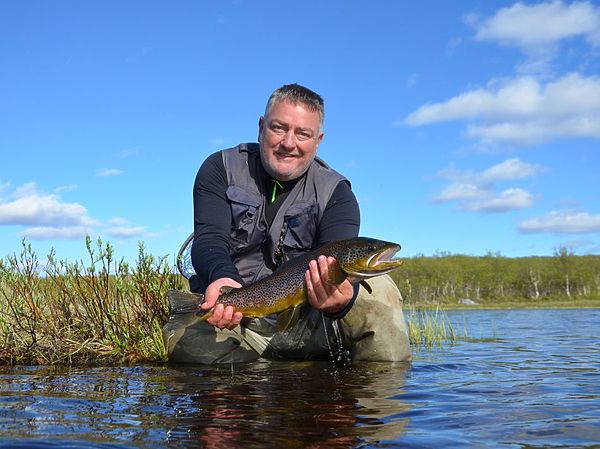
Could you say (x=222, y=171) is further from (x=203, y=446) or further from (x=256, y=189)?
(x=203, y=446)

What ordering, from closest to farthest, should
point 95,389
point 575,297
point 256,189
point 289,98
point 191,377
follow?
point 95,389, point 191,377, point 289,98, point 256,189, point 575,297

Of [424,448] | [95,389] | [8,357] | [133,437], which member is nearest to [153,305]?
[8,357]

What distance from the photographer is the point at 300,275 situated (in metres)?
5.29

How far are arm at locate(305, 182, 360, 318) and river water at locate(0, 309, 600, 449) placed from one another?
67cm

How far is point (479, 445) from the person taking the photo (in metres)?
3.27

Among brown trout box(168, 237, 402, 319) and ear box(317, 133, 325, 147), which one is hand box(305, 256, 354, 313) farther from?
ear box(317, 133, 325, 147)

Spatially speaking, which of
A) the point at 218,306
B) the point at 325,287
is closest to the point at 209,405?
the point at 218,306

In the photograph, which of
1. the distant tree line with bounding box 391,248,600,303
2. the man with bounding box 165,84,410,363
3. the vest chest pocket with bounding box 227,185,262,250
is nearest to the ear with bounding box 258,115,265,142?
the man with bounding box 165,84,410,363

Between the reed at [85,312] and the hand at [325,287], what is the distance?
240 cm

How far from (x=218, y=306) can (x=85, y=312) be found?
3070 mm

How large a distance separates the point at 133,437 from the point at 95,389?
1.85 m

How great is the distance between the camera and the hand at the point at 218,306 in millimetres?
5449

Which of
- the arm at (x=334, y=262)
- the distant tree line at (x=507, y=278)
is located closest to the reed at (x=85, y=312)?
the arm at (x=334, y=262)

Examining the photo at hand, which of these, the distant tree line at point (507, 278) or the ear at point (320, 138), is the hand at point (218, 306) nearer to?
the ear at point (320, 138)
